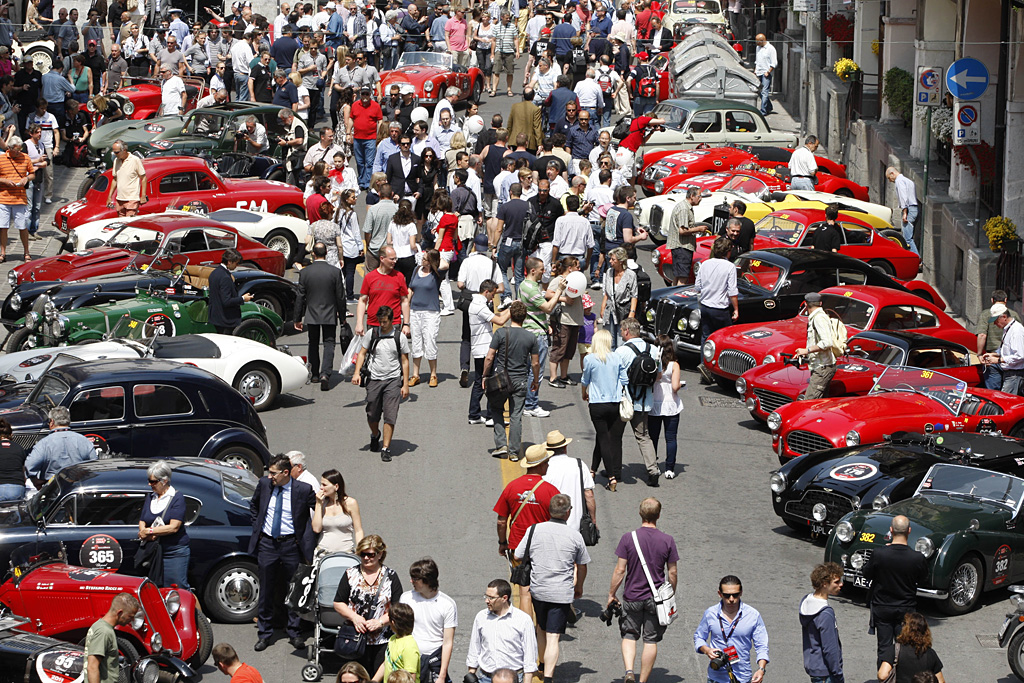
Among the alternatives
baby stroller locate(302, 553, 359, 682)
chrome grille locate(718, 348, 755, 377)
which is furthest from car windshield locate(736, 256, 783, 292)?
baby stroller locate(302, 553, 359, 682)

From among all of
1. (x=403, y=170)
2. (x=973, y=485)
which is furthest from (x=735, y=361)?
(x=403, y=170)

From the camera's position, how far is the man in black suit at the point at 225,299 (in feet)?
57.3

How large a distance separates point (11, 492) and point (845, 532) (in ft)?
24.8

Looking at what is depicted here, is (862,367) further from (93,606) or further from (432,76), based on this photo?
(432,76)

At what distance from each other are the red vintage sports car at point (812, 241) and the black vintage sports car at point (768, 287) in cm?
132

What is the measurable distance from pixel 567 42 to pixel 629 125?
4121 mm

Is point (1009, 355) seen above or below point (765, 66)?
below

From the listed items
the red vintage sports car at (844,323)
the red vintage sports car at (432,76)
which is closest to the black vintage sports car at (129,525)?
the red vintage sports car at (844,323)

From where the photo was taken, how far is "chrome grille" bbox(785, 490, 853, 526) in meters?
13.3

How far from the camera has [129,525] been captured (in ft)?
36.9

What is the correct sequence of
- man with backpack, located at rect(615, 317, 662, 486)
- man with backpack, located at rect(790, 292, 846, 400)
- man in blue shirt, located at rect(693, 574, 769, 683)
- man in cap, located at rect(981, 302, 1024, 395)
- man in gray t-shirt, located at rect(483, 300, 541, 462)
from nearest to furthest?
man in blue shirt, located at rect(693, 574, 769, 683) < man with backpack, located at rect(615, 317, 662, 486) < man in gray t-shirt, located at rect(483, 300, 541, 462) < man with backpack, located at rect(790, 292, 846, 400) < man in cap, located at rect(981, 302, 1024, 395)

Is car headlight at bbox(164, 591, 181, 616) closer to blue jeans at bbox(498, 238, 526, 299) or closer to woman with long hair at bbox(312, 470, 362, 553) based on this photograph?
woman with long hair at bbox(312, 470, 362, 553)

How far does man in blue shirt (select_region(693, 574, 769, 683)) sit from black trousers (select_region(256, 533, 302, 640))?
338 centimetres

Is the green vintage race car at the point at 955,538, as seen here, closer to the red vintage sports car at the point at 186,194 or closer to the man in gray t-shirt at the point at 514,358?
the man in gray t-shirt at the point at 514,358
